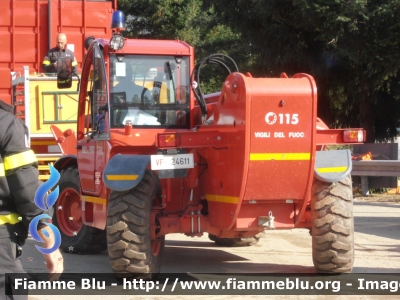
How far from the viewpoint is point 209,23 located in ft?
75.4

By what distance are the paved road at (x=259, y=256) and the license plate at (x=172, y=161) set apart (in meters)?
1.26

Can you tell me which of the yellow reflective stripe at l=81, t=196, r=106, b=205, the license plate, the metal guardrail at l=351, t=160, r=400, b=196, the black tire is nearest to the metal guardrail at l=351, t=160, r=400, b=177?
the metal guardrail at l=351, t=160, r=400, b=196

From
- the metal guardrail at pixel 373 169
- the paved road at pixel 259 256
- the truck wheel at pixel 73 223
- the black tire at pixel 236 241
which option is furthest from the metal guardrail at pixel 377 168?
the truck wheel at pixel 73 223

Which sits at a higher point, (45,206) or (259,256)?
(45,206)

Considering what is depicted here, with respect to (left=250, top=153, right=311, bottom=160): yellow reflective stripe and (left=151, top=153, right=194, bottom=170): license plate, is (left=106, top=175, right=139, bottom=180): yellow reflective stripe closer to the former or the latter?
(left=151, top=153, right=194, bottom=170): license plate

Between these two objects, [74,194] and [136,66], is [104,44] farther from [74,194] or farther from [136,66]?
[74,194]

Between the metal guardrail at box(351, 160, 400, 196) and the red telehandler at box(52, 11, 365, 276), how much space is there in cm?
899

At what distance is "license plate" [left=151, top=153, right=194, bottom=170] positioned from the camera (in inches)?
305

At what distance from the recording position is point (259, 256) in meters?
9.94

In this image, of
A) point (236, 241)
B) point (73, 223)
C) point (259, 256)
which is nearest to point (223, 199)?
point (259, 256)

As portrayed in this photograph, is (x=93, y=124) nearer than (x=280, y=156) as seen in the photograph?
No

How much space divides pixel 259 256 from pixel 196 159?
7.08ft

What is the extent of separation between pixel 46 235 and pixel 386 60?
597 inches

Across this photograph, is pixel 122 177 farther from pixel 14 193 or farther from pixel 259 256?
pixel 14 193
